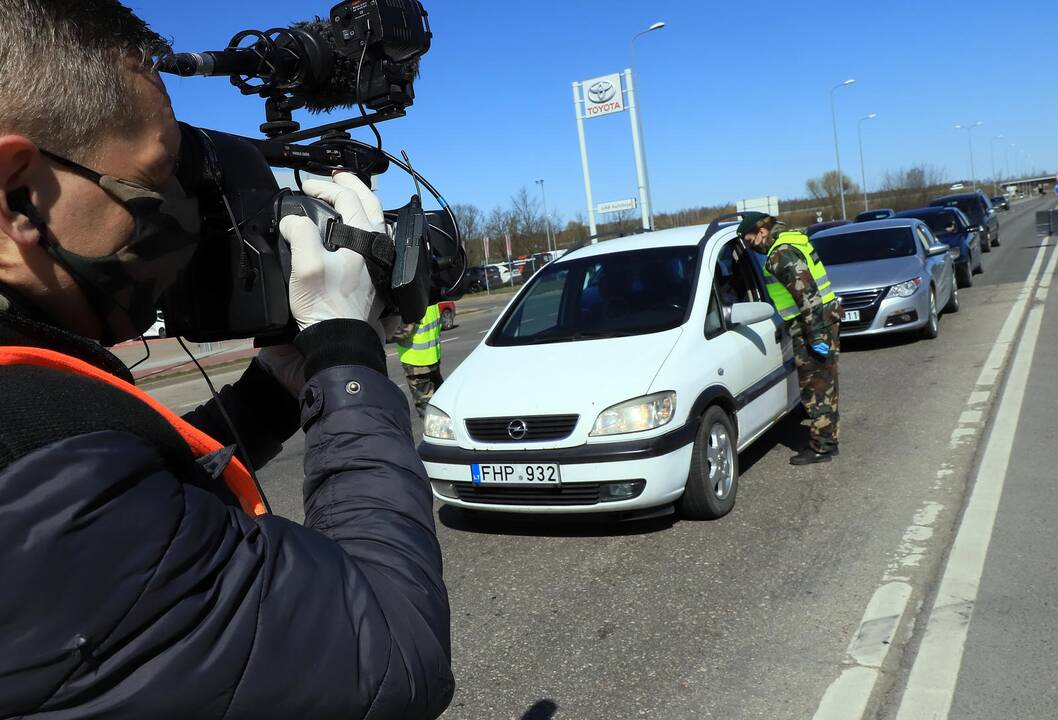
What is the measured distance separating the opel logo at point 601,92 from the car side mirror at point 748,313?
2591 cm

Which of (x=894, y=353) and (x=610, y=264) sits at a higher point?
(x=610, y=264)

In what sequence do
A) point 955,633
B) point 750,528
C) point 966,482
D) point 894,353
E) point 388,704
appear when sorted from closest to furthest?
point 388,704 → point 955,633 → point 750,528 → point 966,482 → point 894,353

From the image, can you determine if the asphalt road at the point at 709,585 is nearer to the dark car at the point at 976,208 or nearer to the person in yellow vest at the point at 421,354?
the person in yellow vest at the point at 421,354

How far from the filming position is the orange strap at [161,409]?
2.98 ft

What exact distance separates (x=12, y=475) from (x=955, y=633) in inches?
137

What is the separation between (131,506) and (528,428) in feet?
13.0

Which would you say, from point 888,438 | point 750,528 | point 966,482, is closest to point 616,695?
point 750,528

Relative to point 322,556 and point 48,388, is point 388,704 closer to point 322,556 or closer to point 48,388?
point 322,556

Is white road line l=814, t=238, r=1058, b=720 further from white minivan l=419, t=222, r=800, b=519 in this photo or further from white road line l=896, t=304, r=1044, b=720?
white minivan l=419, t=222, r=800, b=519

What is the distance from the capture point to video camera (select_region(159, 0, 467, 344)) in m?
1.42

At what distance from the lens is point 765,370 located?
236 inches

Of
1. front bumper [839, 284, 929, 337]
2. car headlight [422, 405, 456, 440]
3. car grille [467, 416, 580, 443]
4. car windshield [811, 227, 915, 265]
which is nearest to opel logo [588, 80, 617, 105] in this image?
car windshield [811, 227, 915, 265]

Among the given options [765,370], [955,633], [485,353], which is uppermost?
[485,353]

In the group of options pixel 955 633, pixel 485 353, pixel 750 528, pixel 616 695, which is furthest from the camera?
pixel 485 353
